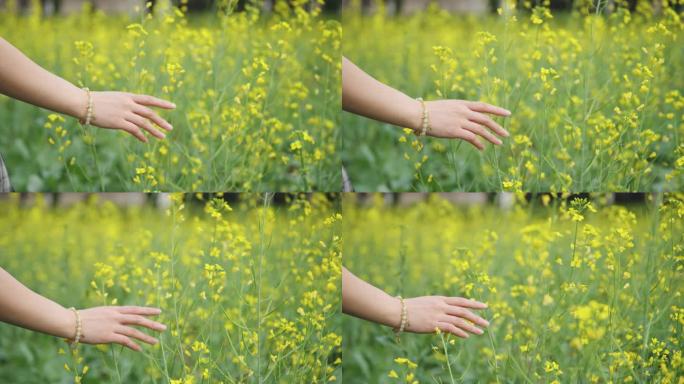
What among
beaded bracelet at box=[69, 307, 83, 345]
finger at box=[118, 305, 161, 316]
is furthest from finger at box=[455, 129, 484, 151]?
beaded bracelet at box=[69, 307, 83, 345]

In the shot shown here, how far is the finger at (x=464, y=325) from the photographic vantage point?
8.59 ft

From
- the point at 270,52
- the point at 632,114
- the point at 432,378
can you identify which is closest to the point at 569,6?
the point at 632,114

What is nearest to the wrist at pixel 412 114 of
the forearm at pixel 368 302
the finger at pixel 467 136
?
the finger at pixel 467 136

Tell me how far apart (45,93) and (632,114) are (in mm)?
1501

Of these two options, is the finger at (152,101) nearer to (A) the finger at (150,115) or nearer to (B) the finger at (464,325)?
(A) the finger at (150,115)

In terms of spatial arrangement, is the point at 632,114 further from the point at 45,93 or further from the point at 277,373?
the point at 45,93

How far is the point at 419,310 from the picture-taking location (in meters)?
2.62

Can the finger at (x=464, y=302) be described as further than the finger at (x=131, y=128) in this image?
Yes

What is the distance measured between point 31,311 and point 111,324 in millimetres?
193

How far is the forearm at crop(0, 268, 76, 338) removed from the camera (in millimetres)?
2453

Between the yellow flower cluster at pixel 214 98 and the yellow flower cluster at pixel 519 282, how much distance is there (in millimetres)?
227

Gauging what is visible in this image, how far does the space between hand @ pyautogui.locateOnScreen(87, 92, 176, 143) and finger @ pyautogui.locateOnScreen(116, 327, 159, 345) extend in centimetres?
48

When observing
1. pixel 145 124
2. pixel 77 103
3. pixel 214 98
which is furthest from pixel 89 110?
A: pixel 214 98

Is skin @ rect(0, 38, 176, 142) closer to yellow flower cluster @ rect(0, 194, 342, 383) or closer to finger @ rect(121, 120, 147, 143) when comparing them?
finger @ rect(121, 120, 147, 143)
